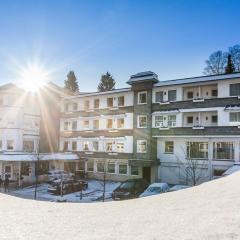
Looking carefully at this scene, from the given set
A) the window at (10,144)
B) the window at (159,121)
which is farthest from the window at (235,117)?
the window at (10,144)

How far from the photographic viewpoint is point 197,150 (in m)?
33.1

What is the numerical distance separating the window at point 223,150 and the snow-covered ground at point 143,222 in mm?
23600

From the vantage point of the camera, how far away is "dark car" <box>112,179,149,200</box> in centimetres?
2519

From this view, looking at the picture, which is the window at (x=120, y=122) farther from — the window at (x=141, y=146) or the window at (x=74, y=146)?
the window at (x=74, y=146)

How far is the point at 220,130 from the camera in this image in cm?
3109

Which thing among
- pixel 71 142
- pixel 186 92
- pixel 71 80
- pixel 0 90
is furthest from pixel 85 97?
pixel 71 80

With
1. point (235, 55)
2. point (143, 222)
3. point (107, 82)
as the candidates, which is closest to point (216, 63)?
point (235, 55)

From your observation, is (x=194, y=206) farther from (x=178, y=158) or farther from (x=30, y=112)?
(x=30, y=112)

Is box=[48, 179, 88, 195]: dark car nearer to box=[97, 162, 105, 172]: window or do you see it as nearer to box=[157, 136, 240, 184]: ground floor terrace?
box=[97, 162, 105, 172]: window

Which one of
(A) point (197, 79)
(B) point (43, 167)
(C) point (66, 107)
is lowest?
(B) point (43, 167)

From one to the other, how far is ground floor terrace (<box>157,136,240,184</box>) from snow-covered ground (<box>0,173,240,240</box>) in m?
23.1

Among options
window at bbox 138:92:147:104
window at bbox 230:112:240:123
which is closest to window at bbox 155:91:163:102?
window at bbox 138:92:147:104

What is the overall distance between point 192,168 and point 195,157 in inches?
72.1

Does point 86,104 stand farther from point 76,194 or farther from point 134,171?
point 76,194
